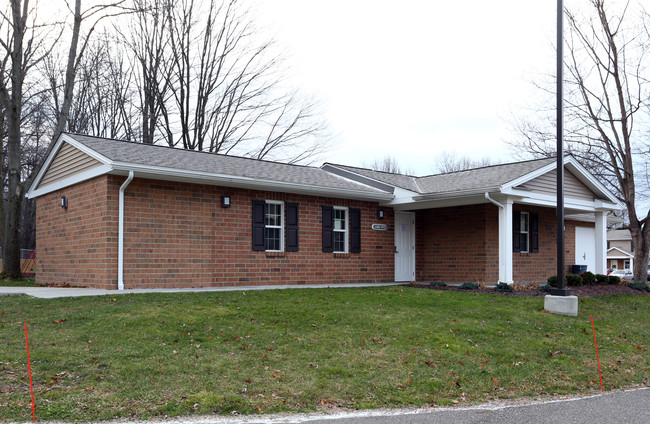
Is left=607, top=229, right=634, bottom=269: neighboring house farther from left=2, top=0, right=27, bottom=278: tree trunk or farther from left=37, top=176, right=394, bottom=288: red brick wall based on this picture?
left=2, top=0, right=27, bottom=278: tree trunk

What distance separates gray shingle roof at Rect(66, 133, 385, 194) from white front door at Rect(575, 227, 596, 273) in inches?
422

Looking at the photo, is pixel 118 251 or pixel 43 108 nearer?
pixel 118 251

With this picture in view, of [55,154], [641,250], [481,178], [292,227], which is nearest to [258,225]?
[292,227]

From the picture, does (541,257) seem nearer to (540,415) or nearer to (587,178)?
(587,178)

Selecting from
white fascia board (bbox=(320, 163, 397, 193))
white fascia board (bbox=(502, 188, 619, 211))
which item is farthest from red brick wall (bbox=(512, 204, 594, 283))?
white fascia board (bbox=(320, 163, 397, 193))

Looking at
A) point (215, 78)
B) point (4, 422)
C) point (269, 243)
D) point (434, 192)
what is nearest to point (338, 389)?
point (4, 422)

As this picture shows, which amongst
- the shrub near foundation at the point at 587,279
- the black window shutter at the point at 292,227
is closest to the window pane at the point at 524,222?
the shrub near foundation at the point at 587,279

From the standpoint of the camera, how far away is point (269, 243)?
15.6 m

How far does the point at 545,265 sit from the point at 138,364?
54.0ft

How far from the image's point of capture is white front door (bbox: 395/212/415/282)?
18719 millimetres

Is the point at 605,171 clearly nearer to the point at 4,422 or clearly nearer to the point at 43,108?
the point at 4,422

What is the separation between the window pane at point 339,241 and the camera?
17.1m

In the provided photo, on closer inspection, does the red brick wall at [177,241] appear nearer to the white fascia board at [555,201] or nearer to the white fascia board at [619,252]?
the white fascia board at [555,201]

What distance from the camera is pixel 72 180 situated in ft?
47.5
